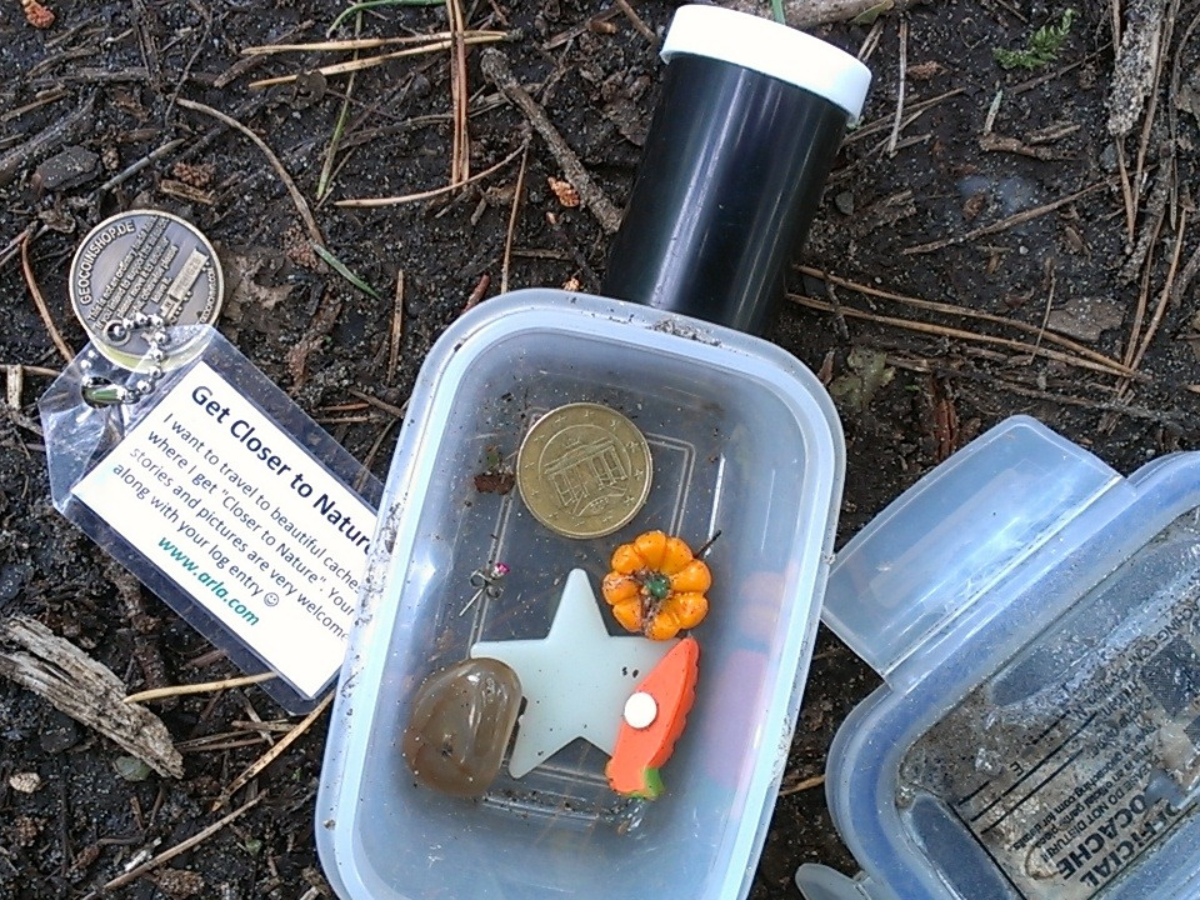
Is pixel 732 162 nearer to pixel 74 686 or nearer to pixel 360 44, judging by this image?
pixel 360 44

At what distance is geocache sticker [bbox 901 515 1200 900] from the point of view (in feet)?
4.99

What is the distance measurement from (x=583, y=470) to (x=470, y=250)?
0.36 meters

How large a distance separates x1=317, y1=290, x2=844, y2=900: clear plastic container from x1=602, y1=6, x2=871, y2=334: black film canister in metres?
0.06

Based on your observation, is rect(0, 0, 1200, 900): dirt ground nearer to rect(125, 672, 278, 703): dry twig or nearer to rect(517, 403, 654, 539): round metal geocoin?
rect(125, 672, 278, 703): dry twig

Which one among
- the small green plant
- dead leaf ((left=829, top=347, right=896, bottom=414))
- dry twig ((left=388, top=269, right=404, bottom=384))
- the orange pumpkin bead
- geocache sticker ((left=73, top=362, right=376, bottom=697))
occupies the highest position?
the small green plant

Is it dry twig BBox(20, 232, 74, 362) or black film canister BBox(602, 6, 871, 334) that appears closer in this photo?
black film canister BBox(602, 6, 871, 334)

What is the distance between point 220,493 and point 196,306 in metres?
0.27

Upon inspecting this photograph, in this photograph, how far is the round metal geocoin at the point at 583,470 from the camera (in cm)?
164

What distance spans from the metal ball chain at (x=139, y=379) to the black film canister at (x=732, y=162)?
66cm

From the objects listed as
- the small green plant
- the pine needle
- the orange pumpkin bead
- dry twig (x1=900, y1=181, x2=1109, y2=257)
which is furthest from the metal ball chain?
the small green plant

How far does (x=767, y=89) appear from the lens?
1.43 meters

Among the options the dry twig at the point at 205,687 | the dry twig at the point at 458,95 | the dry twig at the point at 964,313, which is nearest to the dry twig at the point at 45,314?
the dry twig at the point at 205,687

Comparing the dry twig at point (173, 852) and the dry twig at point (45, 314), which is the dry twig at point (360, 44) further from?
the dry twig at point (173, 852)

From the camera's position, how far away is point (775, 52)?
1.42m
